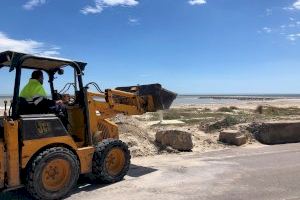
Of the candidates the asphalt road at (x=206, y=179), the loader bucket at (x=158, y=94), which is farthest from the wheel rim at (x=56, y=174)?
the loader bucket at (x=158, y=94)

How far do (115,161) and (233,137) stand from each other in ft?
19.8

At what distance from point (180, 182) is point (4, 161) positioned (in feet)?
11.1

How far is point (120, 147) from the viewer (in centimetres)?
867

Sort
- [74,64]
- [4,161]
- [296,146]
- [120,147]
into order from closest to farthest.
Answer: [4,161] < [74,64] < [120,147] < [296,146]

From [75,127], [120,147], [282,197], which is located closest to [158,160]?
[120,147]

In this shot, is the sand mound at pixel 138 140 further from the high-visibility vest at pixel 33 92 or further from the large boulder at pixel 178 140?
the high-visibility vest at pixel 33 92

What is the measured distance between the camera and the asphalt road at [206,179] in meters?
7.52

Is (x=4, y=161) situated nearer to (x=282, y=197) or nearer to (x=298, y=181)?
(x=282, y=197)

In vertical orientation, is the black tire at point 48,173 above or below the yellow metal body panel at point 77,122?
below

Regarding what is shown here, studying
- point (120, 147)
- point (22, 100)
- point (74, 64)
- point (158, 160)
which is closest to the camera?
point (22, 100)

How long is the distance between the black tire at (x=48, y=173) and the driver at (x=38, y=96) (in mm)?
717

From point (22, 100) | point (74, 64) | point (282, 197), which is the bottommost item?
point (282, 197)

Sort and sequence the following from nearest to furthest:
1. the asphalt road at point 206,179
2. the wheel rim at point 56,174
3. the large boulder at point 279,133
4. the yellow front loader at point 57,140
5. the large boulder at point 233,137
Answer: the yellow front loader at point 57,140
the wheel rim at point 56,174
the asphalt road at point 206,179
the large boulder at point 233,137
the large boulder at point 279,133

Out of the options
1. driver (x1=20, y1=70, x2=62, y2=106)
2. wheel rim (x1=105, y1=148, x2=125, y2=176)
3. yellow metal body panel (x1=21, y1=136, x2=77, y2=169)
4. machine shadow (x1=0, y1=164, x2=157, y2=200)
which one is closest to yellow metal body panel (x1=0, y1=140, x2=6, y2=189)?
yellow metal body panel (x1=21, y1=136, x2=77, y2=169)
